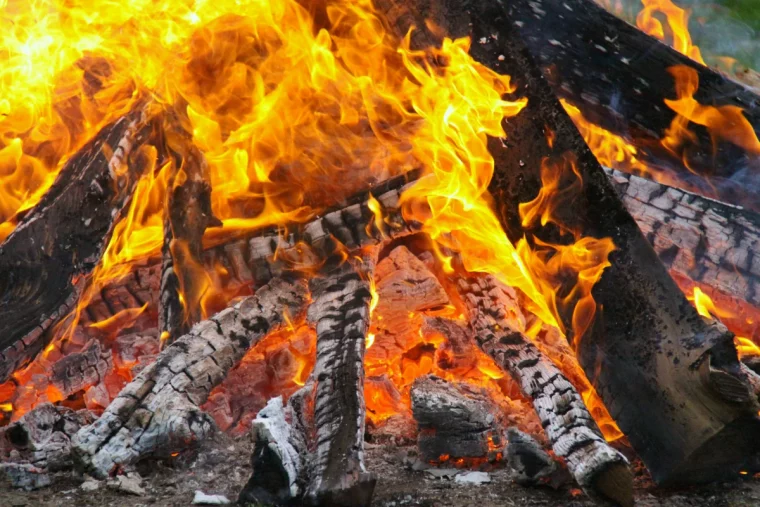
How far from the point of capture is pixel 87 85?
4.85 m

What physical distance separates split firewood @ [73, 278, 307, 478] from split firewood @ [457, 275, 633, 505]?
954mm

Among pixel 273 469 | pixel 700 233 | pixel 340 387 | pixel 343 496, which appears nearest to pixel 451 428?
pixel 340 387

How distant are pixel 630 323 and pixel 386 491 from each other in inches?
48.2

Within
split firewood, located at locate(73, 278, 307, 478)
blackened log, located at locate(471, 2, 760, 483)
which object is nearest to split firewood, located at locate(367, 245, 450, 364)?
split firewood, located at locate(73, 278, 307, 478)

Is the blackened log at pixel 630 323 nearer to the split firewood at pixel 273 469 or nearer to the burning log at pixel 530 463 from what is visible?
the burning log at pixel 530 463

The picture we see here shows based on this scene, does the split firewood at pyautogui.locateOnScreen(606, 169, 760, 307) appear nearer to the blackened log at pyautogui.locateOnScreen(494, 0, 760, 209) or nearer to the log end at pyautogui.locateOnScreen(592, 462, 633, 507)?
the blackened log at pyautogui.locateOnScreen(494, 0, 760, 209)

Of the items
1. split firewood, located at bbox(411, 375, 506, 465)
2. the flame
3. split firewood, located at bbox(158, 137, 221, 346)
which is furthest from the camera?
the flame

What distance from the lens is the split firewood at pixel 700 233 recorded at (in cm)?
379

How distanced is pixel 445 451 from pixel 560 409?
1.68ft

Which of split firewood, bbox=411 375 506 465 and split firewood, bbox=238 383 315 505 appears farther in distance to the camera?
split firewood, bbox=411 375 506 465

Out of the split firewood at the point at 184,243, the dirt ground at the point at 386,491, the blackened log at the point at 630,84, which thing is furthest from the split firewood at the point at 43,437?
the blackened log at the point at 630,84

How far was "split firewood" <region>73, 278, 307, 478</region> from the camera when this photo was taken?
2.87m

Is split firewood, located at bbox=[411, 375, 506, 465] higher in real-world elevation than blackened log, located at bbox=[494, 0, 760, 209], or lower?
lower

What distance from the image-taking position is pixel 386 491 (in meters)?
2.76
